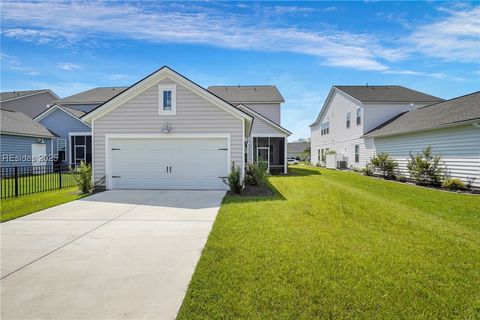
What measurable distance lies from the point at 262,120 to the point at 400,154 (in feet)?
32.3

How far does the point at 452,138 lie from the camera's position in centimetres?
1167

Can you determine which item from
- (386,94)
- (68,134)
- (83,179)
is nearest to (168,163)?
(83,179)

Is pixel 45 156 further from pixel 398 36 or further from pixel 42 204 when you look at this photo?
pixel 398 36

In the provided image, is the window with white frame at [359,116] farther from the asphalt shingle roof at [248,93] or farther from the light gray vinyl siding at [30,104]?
the light gray vinyl siding at [30,104]

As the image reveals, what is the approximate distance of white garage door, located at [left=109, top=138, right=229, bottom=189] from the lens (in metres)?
10.4

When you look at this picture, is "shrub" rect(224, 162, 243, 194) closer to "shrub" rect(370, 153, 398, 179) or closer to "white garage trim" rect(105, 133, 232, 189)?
"white garage trim" rect(105, 133, 232, 189)

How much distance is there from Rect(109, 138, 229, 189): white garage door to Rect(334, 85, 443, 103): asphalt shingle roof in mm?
16363

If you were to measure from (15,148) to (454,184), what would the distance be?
2713 cm

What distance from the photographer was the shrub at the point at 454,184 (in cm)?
1076

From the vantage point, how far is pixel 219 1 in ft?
31.5

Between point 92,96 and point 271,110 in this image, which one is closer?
point 271,110

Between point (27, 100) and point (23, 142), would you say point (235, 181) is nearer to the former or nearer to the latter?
point (23, 142)

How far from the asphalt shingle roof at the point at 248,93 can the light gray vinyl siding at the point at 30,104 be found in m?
22.2

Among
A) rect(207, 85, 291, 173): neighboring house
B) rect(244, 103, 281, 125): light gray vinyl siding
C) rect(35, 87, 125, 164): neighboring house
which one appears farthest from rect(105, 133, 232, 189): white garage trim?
rect(244, 103, 281, 125): light gray vinyl siding
